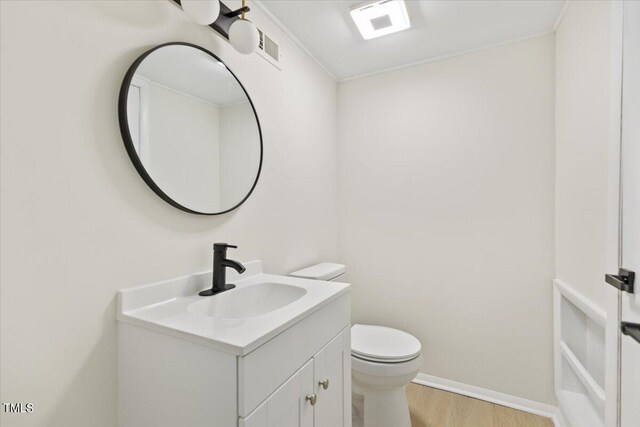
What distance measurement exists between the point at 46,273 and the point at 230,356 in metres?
0.56

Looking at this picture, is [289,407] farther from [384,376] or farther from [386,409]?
[386,409]

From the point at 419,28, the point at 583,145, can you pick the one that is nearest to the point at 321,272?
the point at 583,145

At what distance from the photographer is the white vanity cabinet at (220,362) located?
73cm

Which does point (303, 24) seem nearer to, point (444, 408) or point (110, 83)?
point (110, 83)

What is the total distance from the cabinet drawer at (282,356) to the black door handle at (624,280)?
917mm

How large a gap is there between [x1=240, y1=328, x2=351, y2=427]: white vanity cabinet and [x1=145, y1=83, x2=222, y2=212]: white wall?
2.48ft

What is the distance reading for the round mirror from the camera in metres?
1.00

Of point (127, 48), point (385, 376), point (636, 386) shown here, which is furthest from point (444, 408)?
point (127, 48)

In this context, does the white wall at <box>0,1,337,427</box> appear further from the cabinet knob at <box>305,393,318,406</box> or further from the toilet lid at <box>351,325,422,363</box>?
the toilet lid at <box>351,325,422,363</box>

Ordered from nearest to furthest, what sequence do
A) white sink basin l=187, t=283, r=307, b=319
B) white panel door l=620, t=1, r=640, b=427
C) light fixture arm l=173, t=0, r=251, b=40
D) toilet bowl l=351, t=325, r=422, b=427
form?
white panel door l=620, t=1, r=640, b=427, white sink basin l=187, t=283, r=307, b=319, light fixture arm l=173, t=0, r=251, b=40, toilet bowl l=351, t=325, r=422, b=427

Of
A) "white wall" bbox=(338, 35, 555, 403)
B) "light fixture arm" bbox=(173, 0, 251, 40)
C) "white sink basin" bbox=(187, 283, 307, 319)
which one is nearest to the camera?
"white sink basin" bbox=(187, 283, 307, 319)

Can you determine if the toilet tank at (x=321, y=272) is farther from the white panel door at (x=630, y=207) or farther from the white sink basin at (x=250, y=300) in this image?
the white panel door at (x=630, y=207)

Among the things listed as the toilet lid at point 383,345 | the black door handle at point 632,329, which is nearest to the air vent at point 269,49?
the toilet lid at point 383,345

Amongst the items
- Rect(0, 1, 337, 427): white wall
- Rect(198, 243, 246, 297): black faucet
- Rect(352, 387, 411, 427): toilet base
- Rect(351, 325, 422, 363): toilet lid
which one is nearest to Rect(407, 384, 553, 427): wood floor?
Rect(352, 387, 411, 427): toilet base
